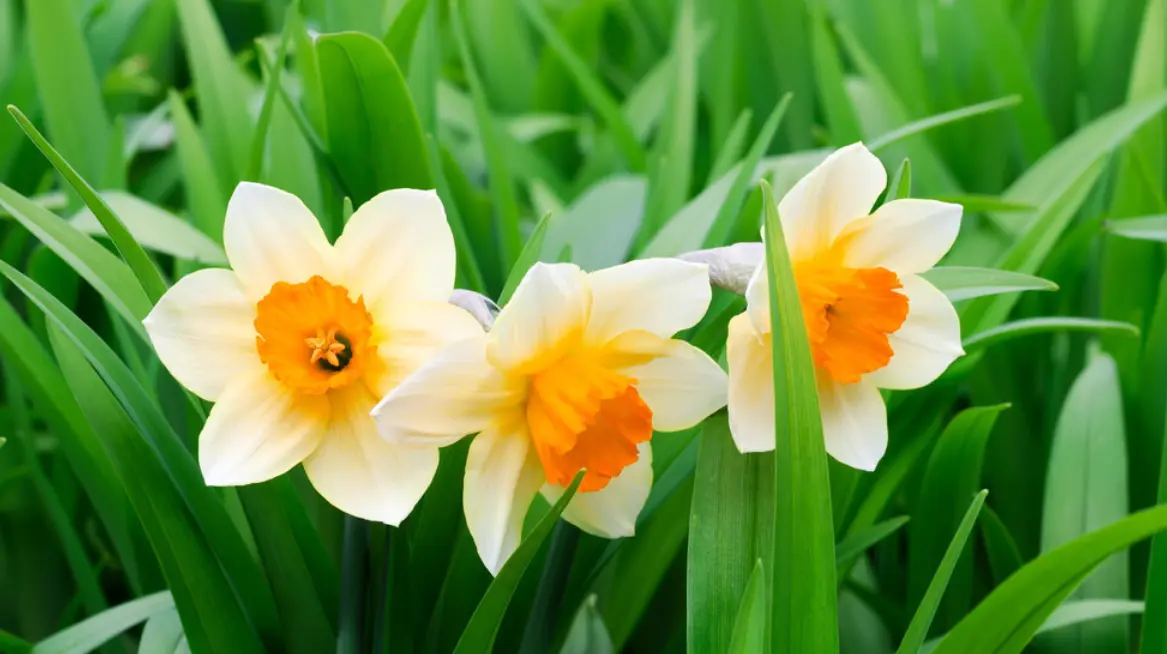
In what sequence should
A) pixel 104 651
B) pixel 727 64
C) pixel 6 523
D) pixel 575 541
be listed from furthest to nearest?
1. pixel 727 64
2. pixel 6 523
3. pixel 104 651
4. pixel 575 541

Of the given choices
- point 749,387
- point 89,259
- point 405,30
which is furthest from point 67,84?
point 749,387

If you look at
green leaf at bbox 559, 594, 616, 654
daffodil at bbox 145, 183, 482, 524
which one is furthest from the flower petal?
green leaf at bbox 559, 594, 616, 654

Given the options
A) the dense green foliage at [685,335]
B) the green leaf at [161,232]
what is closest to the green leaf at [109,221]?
the dense green foliage at [685,335]

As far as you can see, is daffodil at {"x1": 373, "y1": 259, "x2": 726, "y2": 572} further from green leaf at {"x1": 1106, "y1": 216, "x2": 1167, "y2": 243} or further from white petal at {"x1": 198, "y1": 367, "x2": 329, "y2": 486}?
green leaf at {"x1": 1106, "y1": 216, "x2": 1167, "y2": 243}

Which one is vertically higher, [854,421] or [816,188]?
[816,188]

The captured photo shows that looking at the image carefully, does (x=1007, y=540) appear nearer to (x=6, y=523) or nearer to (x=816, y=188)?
(x=816, y=188)

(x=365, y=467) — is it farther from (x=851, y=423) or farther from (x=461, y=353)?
(x=851, y=423)

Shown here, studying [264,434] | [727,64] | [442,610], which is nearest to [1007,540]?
[442,610]

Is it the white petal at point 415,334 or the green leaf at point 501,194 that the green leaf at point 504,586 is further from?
the green leaf at point 501,194
